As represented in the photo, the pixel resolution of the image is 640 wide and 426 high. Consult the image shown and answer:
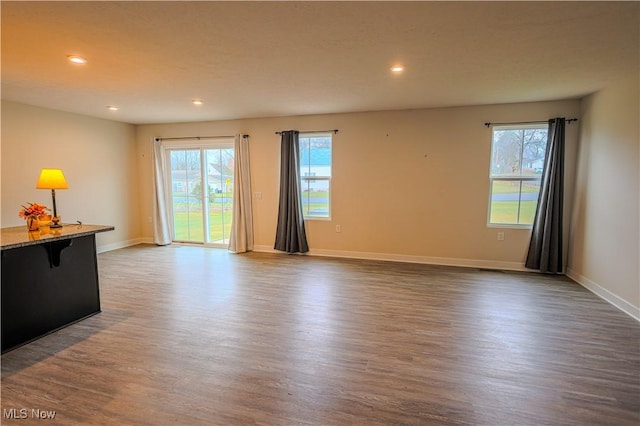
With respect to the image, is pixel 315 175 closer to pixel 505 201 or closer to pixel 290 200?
pixel 290 200

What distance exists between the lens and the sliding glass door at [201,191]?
247 inches

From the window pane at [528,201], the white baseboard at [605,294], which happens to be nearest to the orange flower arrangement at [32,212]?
the white baseboard at [605,294]

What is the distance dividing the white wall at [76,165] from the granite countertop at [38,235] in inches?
88.6

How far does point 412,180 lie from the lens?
5.16 metres

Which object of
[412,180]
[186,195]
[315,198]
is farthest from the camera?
[186,195]

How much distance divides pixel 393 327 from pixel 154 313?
2.43 meters

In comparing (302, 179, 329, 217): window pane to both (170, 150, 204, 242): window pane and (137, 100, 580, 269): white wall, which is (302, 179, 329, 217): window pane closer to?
(137, 100, 580, 269): white wall

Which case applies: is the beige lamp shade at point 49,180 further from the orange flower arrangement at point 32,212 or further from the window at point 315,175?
the window at point 315,175

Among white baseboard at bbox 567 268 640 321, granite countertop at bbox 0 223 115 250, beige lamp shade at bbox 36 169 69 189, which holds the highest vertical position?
beige lamp shade at bbox 36 169 69 189

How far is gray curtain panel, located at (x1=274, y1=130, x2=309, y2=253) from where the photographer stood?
220 inches

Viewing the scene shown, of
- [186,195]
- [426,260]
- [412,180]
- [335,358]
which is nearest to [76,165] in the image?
[186,195]

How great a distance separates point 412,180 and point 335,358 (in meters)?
3.49

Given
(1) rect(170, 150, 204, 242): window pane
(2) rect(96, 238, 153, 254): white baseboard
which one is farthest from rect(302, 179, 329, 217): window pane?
(2) rect(96, 238, 153, 254): white baseboard

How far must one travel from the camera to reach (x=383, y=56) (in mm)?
2801
